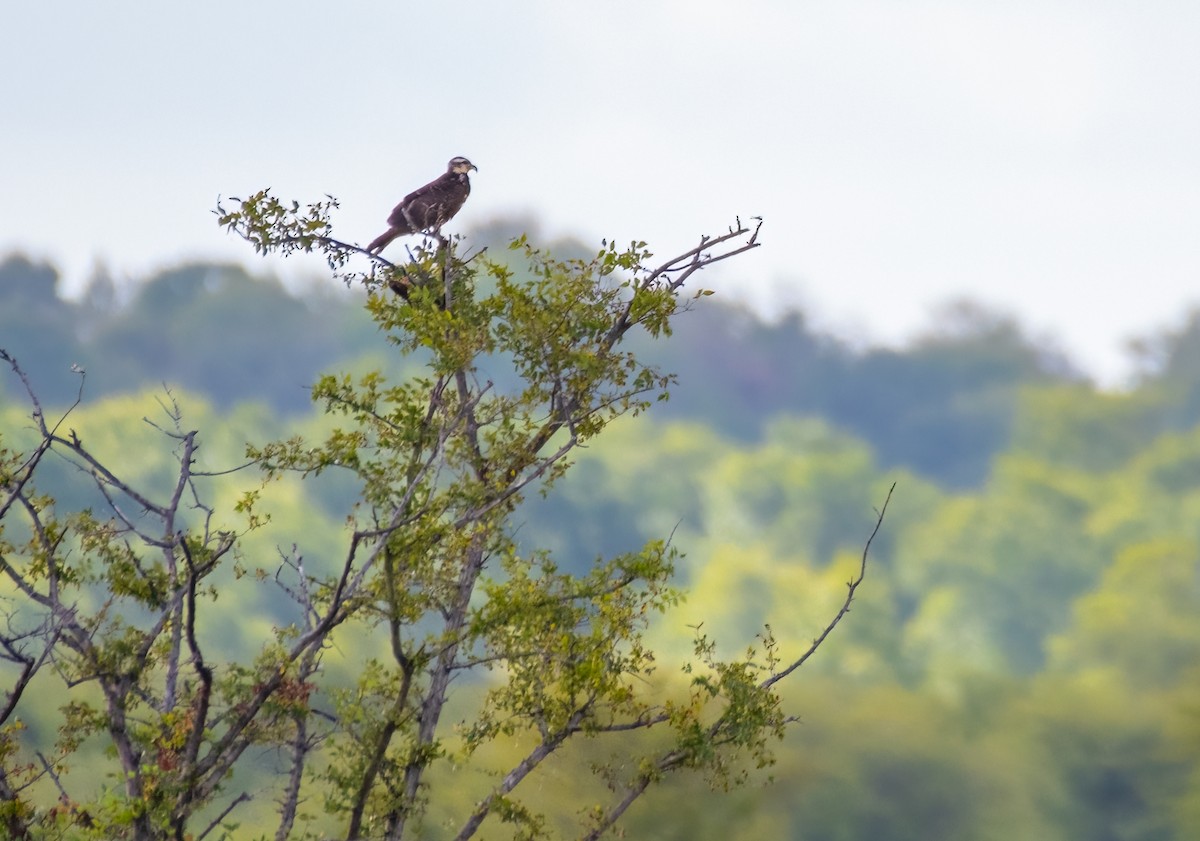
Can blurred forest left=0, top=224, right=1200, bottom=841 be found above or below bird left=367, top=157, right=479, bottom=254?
above

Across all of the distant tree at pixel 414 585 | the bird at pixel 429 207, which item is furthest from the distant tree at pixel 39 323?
the distant tree at pixel 414 585

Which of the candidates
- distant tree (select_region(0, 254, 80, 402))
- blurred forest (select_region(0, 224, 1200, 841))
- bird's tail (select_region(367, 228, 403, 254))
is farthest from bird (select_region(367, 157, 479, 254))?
distant tree (select_region(0, 254, 80, 402))

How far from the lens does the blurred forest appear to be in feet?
59.7

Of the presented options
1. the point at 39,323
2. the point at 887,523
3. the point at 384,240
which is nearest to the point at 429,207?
the point at 384,240

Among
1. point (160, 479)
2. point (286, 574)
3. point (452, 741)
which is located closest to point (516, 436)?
point (452, 741)

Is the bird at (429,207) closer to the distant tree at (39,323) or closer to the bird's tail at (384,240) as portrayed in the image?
the bird's tail at (384,240)

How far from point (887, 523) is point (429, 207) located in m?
14.7

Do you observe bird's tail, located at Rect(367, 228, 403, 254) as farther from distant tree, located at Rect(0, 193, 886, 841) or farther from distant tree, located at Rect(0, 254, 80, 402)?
distant tree, located at Rect(0, 254, 80, 402)

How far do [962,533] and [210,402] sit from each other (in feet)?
Answer: 38.7

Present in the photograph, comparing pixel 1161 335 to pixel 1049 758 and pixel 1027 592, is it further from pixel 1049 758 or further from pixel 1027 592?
pixel 1049 758

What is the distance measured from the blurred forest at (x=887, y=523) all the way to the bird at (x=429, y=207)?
811 centimetres

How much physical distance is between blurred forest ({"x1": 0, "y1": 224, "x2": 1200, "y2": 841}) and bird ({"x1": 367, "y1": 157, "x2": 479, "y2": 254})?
8.11 meters

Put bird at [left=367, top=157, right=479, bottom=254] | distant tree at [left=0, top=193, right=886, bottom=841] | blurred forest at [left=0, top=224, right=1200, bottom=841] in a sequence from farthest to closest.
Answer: blurred forest at [left=0, top=224, right=1200, bottom=841] → bird at [left=367, top=157, right=479, bottom=254] → distant tree at [left=0, top=193, right=886, bottom=841]

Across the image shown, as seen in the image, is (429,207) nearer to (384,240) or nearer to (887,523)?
(384,240)
